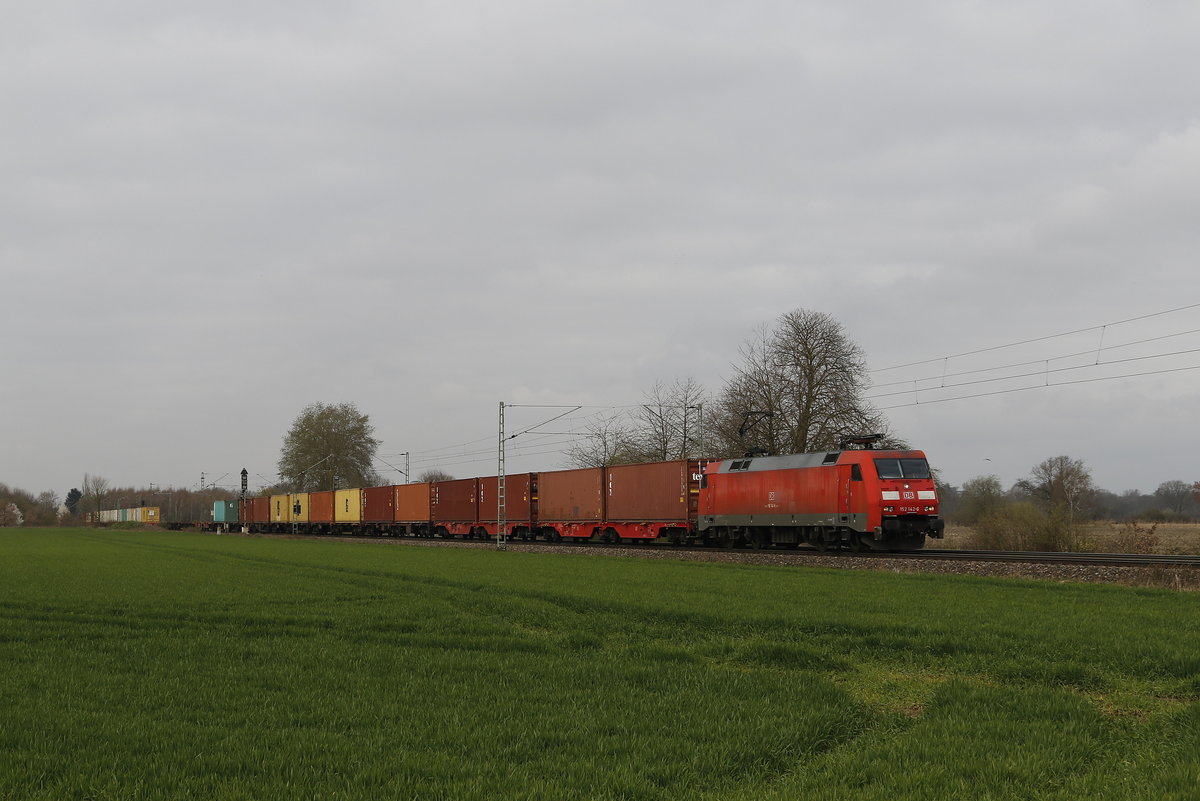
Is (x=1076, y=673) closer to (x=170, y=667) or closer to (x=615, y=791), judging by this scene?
(x=615, y=791)

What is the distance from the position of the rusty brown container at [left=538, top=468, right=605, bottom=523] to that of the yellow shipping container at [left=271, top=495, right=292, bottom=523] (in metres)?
42.8

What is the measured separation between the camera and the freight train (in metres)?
29.1

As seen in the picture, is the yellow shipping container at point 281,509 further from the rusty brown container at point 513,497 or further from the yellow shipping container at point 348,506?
the rusty brown container at point 513,497

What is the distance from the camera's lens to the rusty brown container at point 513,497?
49156 millimetres

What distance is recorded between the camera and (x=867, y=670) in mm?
11211

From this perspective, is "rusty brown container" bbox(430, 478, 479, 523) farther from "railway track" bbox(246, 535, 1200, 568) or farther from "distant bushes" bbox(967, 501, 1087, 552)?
"distant bushes" bbox(967, 501, 1087, 552)

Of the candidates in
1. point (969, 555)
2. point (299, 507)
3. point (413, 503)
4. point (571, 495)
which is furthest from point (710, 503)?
point (299, 507)

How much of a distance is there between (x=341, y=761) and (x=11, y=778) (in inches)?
87.6

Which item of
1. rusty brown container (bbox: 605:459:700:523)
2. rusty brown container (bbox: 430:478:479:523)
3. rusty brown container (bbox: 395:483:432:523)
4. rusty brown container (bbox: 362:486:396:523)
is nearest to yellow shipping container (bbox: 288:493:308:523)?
rusty brown container (bbox: 362:486:396:523)

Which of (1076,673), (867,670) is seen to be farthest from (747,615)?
(1076,673)

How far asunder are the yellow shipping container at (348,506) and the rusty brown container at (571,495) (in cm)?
2565

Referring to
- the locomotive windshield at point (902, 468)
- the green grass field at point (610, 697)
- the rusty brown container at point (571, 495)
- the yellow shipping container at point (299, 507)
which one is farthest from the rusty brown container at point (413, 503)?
the green grass field at point (610, 697)

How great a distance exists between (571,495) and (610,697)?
36387mm

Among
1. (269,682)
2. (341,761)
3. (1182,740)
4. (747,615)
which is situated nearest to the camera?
(341,761)
